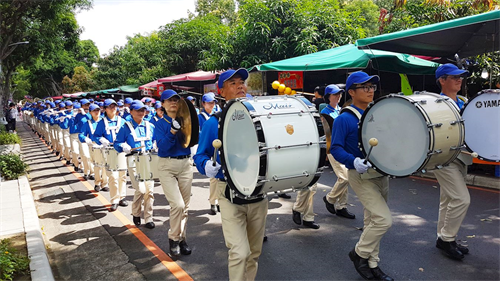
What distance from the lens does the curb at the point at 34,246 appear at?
435 centimetres

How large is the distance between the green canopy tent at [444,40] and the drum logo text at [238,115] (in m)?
4.70

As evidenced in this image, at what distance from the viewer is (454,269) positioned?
426cm

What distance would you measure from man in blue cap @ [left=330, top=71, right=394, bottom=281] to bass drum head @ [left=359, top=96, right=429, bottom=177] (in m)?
0.20

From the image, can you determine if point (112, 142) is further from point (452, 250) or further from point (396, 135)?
point (452, 250)

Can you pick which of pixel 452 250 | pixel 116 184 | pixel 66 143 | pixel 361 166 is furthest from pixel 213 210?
pixel 66 143

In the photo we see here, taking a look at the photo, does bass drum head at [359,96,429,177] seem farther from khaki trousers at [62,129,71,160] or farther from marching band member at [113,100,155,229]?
khaki trousers at [62,129,71,160]

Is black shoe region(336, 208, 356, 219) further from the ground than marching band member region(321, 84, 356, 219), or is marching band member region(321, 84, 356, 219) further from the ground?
marching band member region(321, 84, 356, 219)

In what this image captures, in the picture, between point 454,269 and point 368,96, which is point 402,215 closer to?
point 454,269

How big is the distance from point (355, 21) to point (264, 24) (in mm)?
4660

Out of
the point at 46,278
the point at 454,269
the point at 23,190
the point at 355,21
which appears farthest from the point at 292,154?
the point at 355,21

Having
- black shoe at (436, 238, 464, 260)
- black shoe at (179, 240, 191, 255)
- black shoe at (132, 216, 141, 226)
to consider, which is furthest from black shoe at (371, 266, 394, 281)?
black shoe at (132, 216, 141, 226)

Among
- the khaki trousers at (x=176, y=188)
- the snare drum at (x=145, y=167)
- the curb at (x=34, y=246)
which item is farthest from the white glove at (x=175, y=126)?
the curb at (x=34, y=246)

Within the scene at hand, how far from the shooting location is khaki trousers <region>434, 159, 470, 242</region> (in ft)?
14.5

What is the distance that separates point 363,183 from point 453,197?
1.26m
